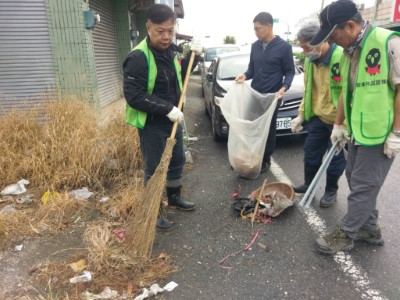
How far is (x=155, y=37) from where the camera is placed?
2.47m

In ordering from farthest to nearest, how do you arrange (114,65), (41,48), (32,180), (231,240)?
(114,65), (41,48), (32,180), (231,240)

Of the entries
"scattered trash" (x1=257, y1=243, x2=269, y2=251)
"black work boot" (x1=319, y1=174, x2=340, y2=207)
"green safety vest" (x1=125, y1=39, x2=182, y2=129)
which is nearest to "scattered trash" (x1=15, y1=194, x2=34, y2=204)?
"green safety vest" (x1=125, y1=39, x2=182, y2=129)

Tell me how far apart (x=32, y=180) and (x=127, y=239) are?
189 centimetres

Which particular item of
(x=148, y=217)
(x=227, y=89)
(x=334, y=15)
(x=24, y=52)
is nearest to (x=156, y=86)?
(x=148, y=217)

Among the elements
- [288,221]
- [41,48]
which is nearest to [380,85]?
[288,221]

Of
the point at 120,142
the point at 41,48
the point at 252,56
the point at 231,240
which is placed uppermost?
the point at 41,48

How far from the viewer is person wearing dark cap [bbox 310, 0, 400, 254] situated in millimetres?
1981

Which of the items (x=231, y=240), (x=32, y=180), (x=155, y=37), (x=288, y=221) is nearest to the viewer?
(x=155, y=37)

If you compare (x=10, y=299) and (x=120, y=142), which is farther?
(x=120, y=142)

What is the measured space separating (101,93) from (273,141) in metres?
4.34

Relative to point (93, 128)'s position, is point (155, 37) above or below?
above

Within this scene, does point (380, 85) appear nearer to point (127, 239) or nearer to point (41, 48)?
point (127, 239)

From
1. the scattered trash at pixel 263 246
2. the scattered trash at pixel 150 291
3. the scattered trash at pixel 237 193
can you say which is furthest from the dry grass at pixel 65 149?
the scattered trash at pixel 263 246

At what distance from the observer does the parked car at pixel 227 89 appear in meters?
4.81
